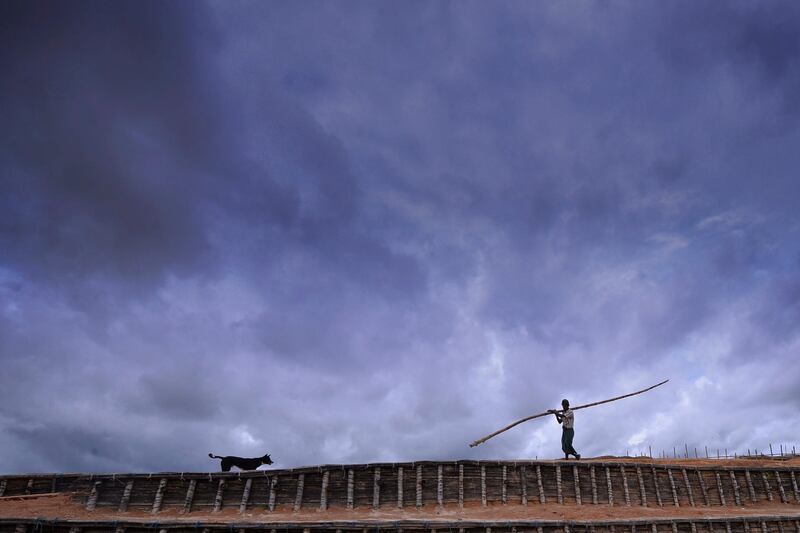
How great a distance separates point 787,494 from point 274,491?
76.3ft

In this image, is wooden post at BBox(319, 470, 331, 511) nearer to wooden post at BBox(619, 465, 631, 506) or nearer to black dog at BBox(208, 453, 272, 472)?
black dog at BBox(208, 453, 272, 472)

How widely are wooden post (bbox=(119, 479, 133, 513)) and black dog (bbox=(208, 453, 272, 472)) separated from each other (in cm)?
486

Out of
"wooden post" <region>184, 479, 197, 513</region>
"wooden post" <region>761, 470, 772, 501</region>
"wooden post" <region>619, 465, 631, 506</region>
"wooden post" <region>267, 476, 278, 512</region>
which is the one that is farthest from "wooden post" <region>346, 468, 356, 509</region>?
"wooden post" <region>761, 470, 772, 501</region>

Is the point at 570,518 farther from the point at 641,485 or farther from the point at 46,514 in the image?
the point at 46,514

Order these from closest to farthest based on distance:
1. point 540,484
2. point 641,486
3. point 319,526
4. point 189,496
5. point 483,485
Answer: point 319,526
point 189,496
point 483,485
point 540,484
point 641,486

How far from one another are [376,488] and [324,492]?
1.83 m

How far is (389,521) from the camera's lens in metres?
17.9

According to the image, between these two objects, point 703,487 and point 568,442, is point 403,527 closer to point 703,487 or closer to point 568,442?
point 568,442

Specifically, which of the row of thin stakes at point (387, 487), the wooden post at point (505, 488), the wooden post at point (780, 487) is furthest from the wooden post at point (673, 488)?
the wooden post at point (505, 488)

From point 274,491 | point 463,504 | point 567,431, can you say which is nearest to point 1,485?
point 274,491

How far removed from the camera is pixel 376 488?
2100 centimetres

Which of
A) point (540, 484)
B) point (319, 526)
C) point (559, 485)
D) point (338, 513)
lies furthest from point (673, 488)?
point (319, 526)

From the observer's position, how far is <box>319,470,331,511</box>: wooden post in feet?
67.4

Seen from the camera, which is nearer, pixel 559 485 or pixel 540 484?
pixel 540 484
